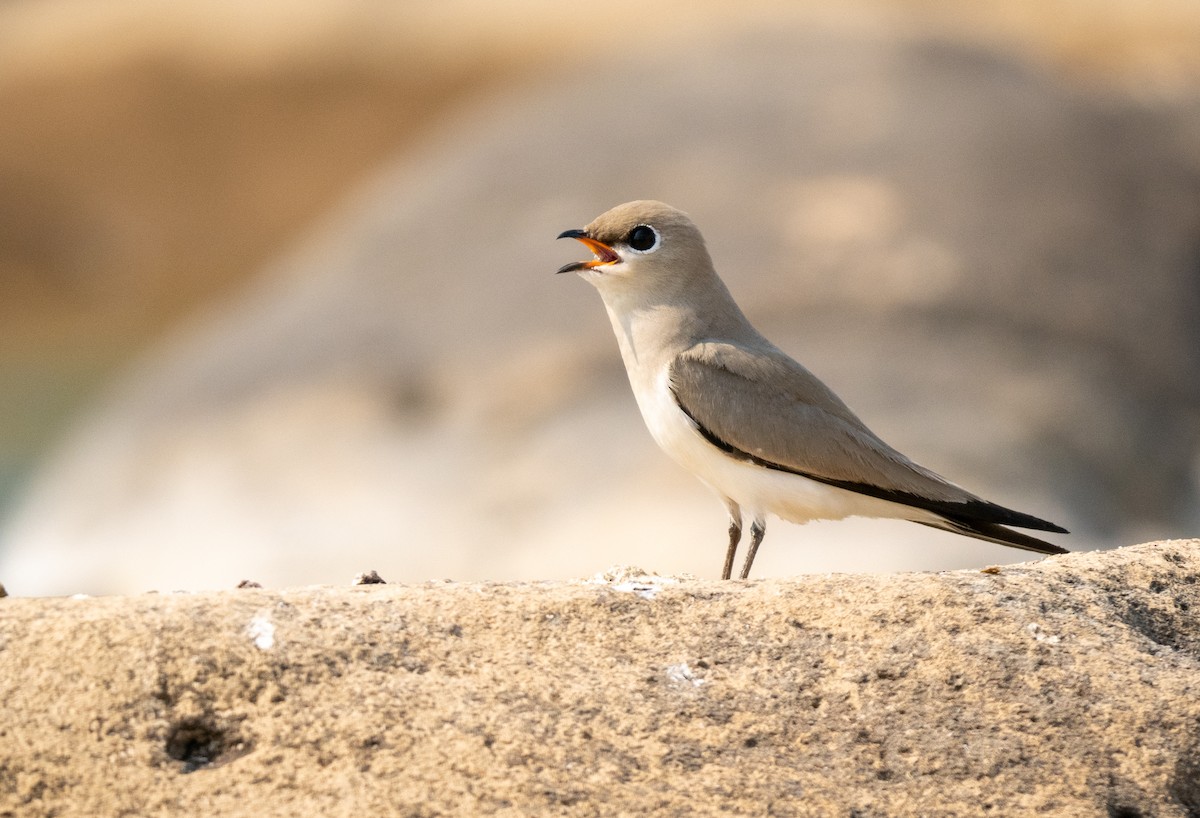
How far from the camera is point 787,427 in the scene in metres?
7.33

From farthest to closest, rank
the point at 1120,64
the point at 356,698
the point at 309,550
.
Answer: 1. the point at 1120,64
2. the point at 309,550
3. the point at 356,698

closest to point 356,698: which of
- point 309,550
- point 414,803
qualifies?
point 414,803

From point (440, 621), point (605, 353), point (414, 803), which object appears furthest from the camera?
point (605, 353)

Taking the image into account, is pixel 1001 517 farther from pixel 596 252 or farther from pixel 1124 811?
pixel 1124 811

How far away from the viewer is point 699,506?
15.7 metres

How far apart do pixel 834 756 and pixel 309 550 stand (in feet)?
43.5

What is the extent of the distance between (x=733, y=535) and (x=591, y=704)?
8.89ft

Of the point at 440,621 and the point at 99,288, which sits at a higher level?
the point at 99,288

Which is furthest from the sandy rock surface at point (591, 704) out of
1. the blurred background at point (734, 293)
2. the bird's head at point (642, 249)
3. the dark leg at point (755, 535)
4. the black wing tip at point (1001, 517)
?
the blurred background at point (734, 293)

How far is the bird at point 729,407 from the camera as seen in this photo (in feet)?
23.5

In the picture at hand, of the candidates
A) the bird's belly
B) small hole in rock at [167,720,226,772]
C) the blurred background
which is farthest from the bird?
the blurred background

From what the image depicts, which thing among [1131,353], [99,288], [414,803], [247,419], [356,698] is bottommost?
[414,803]

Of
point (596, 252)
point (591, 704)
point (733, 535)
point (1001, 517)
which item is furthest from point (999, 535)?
point (591, 704)

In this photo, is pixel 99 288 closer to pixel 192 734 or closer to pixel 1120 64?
pixel 1120 64
